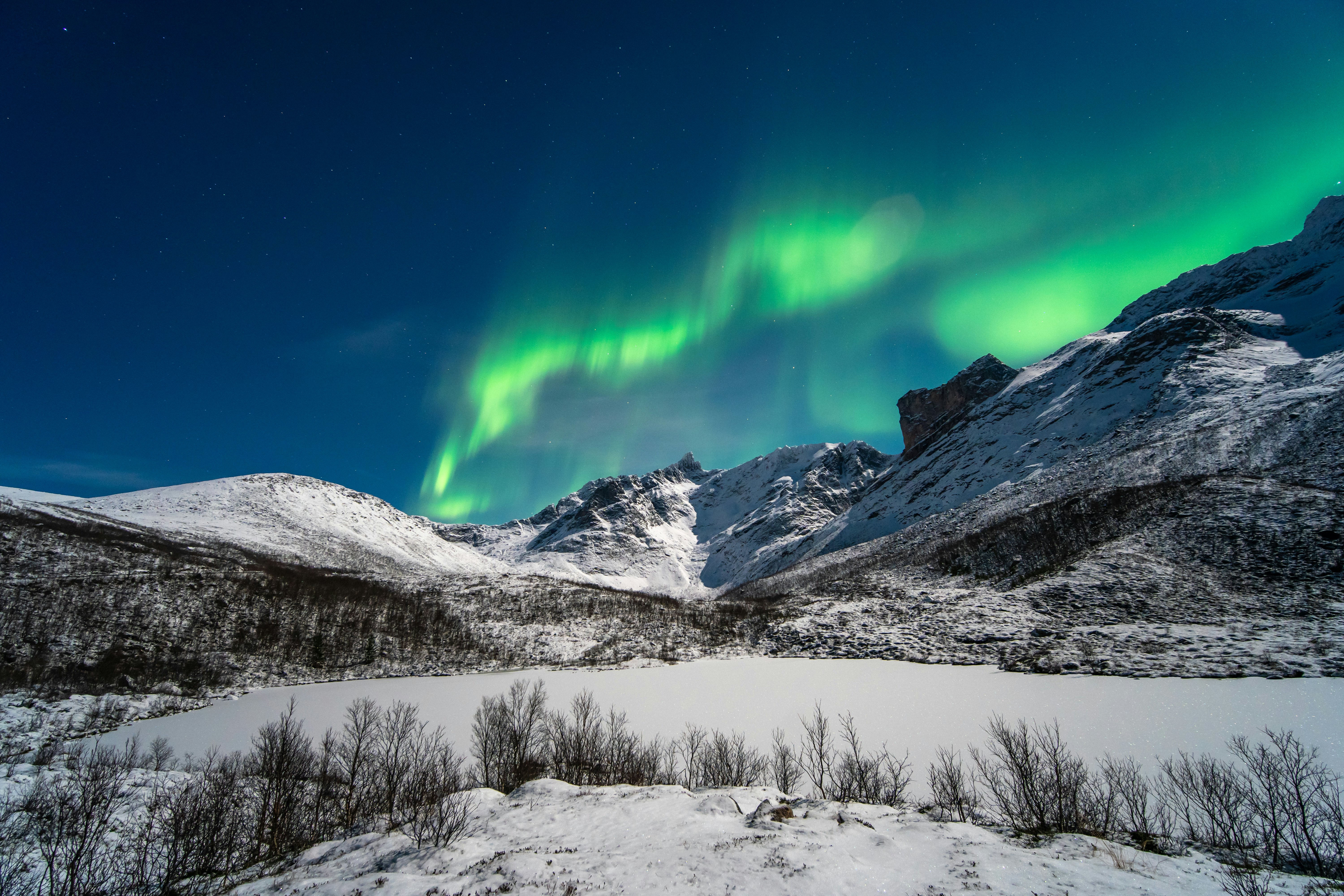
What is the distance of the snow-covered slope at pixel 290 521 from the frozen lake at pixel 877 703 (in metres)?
69.2

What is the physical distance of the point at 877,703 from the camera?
2436cm

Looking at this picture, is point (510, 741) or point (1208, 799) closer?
point (1208, 799)

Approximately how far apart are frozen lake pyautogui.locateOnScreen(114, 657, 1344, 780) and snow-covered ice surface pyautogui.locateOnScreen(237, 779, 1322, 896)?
8.77 metres

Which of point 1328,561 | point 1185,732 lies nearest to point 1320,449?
point 1328,561

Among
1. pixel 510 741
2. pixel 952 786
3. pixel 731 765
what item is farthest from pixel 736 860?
pixel 510 741

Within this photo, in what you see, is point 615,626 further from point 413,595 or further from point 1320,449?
point 1320,449

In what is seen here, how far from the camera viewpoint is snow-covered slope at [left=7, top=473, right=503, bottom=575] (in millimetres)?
93500

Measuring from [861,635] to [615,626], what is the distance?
1246 inches

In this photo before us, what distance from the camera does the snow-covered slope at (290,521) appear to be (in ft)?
307

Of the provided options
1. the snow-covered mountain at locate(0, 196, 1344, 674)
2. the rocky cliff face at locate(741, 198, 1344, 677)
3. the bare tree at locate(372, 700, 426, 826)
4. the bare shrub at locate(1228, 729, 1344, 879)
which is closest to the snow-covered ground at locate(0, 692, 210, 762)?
the snow-covered mountain at locate(0, 196, 1344, 674)

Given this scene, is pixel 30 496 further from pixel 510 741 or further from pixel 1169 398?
pixel 1169 398

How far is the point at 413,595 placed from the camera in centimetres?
7081

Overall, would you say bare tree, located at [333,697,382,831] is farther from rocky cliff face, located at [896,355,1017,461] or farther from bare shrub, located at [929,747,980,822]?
rocky cliff face, located at [896,355,1017,461]

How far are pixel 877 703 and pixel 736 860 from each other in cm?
1900
